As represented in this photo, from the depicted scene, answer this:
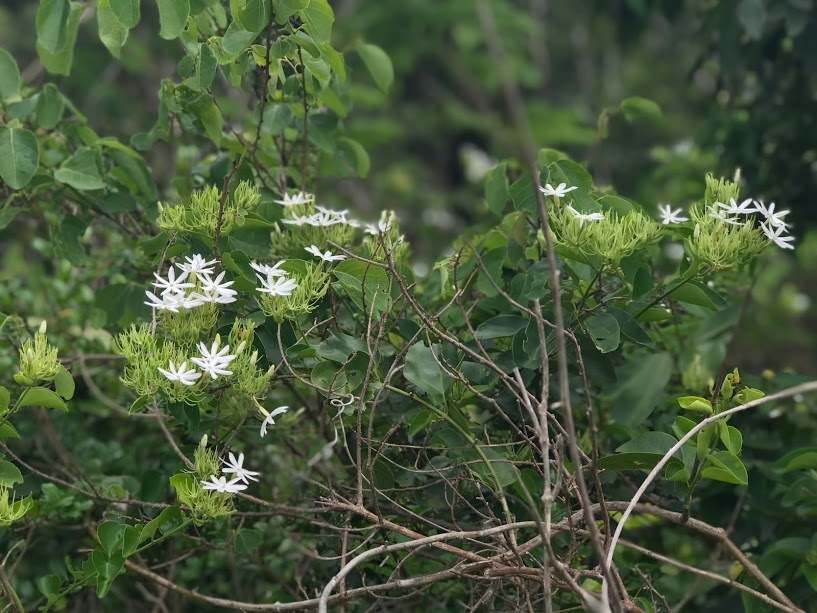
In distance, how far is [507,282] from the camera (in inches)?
73.0

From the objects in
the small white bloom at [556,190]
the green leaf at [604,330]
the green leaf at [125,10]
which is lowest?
the green leaf at [604,330]

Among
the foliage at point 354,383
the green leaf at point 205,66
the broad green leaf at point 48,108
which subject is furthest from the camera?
the broad green leaf at point 48,108

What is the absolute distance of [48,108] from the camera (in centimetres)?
190

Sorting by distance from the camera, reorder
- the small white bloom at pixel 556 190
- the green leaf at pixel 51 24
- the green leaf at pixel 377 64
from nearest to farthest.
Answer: the small white bloom at pixel 556 190 < the green leaf at pixel 51 24 < the green leaf at pixel 377 64

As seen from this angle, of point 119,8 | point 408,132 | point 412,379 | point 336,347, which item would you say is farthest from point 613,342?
point 408,132

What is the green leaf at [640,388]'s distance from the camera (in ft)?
5.77

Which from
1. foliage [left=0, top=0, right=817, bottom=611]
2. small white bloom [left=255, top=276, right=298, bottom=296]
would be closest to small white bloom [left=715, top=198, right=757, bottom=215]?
foliage [left=0, top=0, right=817, bottom=611]

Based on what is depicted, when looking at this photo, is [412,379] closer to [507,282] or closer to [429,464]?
[429,464]

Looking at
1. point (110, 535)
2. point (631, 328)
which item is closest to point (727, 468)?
point (631, 328)

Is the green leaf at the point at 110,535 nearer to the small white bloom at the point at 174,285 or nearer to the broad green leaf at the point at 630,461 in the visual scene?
the small white bloom at the point at 174,285

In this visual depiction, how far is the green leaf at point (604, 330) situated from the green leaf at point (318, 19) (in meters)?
0.68

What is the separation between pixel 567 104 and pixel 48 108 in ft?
20.7

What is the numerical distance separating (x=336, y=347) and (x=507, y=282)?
1.52 ft

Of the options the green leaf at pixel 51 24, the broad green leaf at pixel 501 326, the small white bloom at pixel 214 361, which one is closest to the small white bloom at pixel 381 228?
the broad green leaf at pixel 501 326
